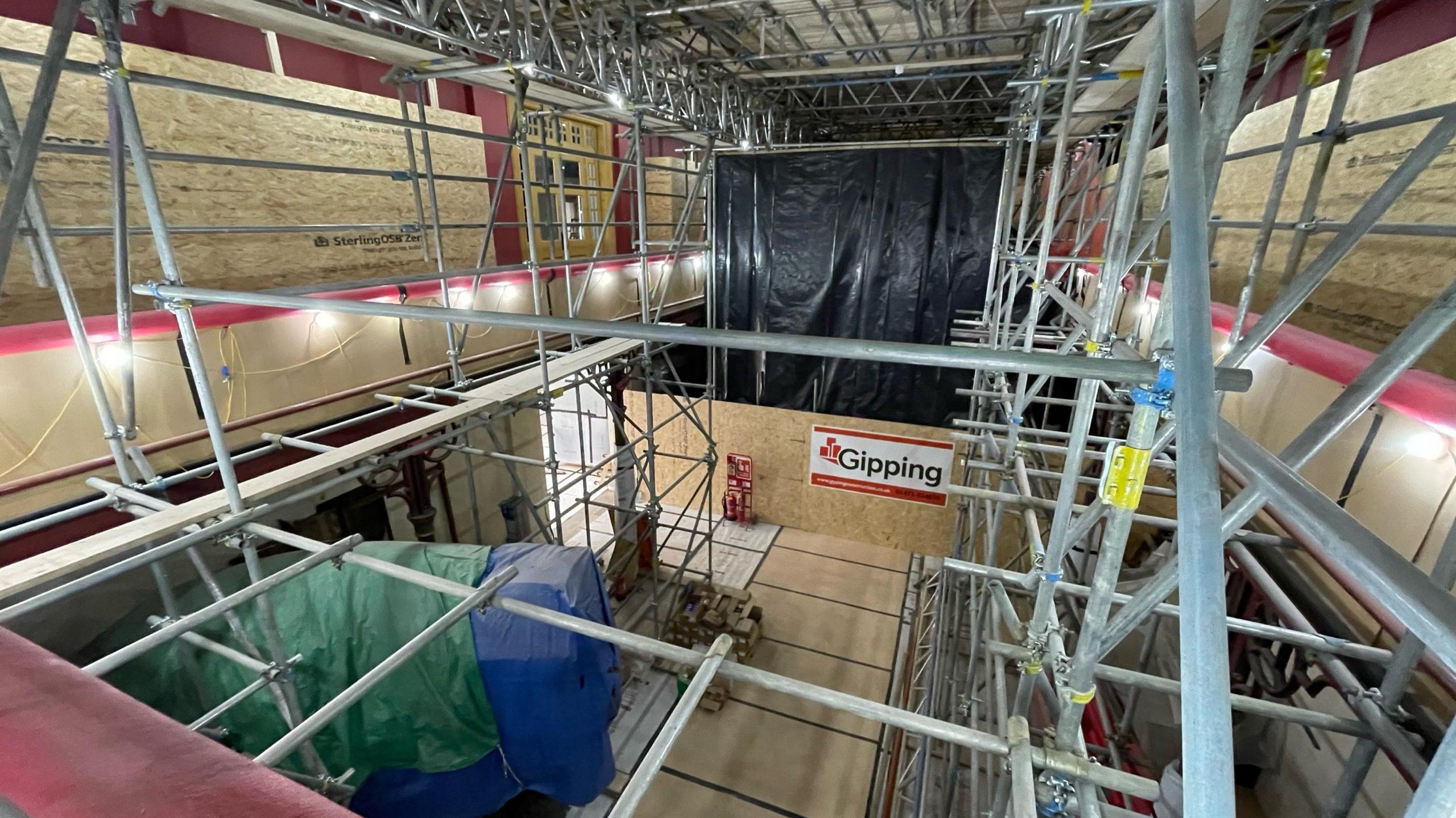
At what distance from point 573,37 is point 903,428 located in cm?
609

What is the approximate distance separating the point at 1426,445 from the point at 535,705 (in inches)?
169

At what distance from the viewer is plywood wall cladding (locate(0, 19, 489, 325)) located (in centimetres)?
377

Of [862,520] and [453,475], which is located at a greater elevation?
[453,475]

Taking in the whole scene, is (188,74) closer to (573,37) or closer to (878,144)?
(573,37)

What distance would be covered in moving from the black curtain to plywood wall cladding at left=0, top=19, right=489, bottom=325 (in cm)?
369

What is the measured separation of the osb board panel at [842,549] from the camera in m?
7.99

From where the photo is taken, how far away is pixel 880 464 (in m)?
8.02

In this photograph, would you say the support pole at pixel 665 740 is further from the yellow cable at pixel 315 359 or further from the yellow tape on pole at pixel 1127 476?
the yellow cable at pixel 315 359

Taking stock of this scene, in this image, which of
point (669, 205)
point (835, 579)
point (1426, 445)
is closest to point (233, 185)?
point (669, 205)

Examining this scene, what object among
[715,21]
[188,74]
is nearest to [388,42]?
[188,74]

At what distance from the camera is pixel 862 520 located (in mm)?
8344

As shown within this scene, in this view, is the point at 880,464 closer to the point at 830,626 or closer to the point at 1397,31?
the point at 830,626

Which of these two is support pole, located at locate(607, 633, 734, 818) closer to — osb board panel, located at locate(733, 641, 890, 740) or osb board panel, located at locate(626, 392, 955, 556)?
osb board panel, located at locate(733, 641, 890, 740)

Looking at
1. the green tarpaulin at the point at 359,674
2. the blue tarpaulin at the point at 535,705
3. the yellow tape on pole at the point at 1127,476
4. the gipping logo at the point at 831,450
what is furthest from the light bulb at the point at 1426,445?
the gipping logo at the point at 831,450
